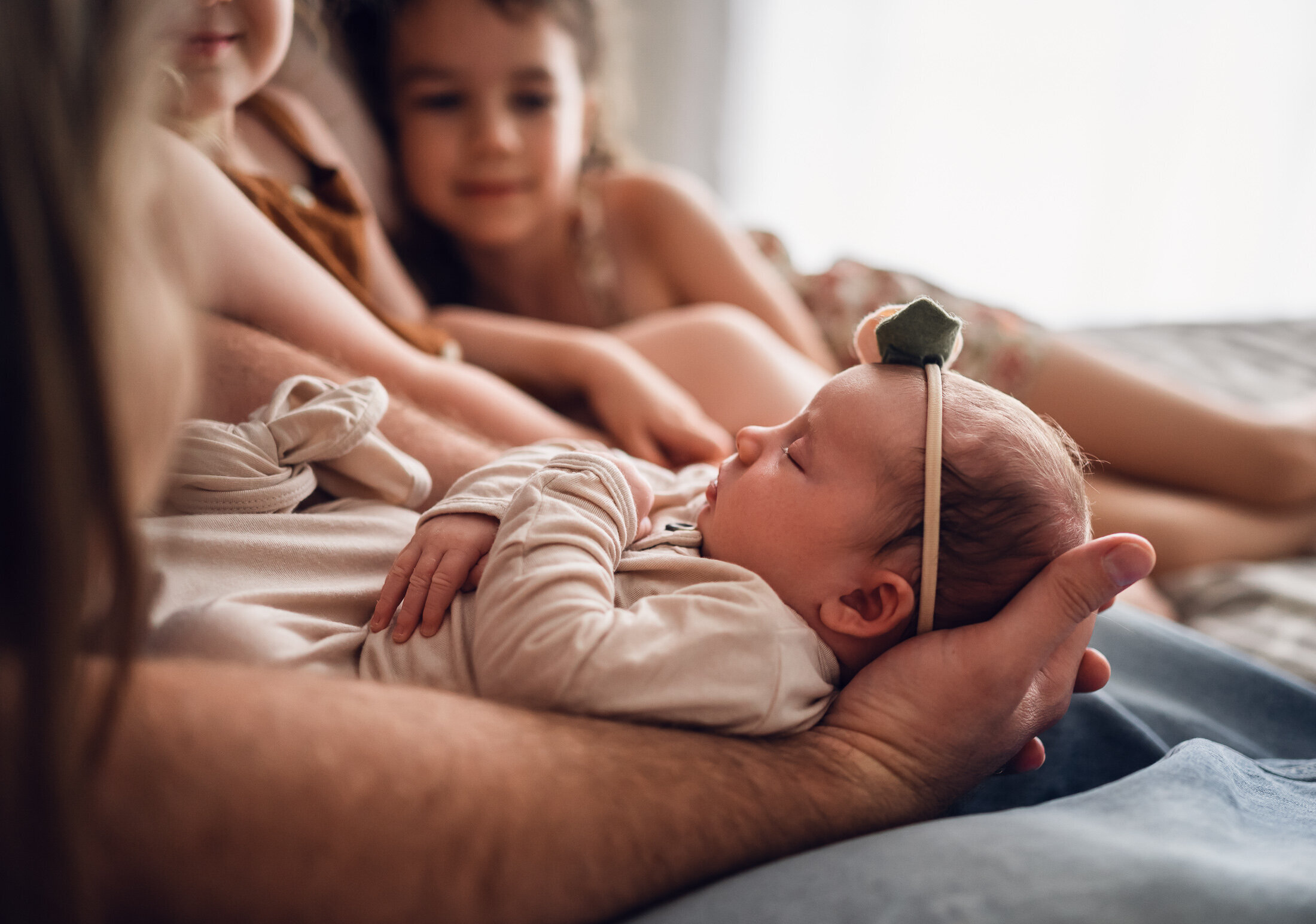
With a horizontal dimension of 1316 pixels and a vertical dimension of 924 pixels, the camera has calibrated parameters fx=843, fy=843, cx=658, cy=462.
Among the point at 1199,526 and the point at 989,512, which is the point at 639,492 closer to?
the point at 989,512

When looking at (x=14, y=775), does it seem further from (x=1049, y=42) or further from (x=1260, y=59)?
(x=1260, y=59)

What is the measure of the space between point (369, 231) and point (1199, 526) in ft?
4.97

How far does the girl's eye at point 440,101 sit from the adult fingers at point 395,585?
126 centimetres

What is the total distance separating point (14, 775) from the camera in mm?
390

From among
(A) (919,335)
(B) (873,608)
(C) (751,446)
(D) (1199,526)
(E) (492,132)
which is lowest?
(D) (1199,526)

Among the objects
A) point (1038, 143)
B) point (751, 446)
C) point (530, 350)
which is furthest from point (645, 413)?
point (1038, 143)

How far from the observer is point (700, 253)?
1.78 meters

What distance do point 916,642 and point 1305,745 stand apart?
0.48 metres

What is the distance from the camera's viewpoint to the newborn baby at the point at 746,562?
0.61 metres

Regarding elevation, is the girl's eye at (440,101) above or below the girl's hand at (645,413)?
above

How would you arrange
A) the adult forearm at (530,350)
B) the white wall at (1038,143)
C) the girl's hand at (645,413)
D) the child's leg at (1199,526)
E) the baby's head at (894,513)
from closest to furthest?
the baby's head at (894,513)
the girl's hand at (645,413)
the adult forearm at (530,350)
the child's leg at (1199,526)
the white wall at (1038,143)

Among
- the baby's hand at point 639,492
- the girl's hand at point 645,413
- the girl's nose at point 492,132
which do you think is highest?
the girl's nose at point 492,132

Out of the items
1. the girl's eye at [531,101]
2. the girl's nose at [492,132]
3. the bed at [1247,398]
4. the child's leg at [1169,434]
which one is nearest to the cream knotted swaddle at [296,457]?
the girl's nose at [492,132]

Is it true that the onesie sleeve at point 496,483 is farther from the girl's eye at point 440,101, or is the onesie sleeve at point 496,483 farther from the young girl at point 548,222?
the girl's eye at point 440,101
